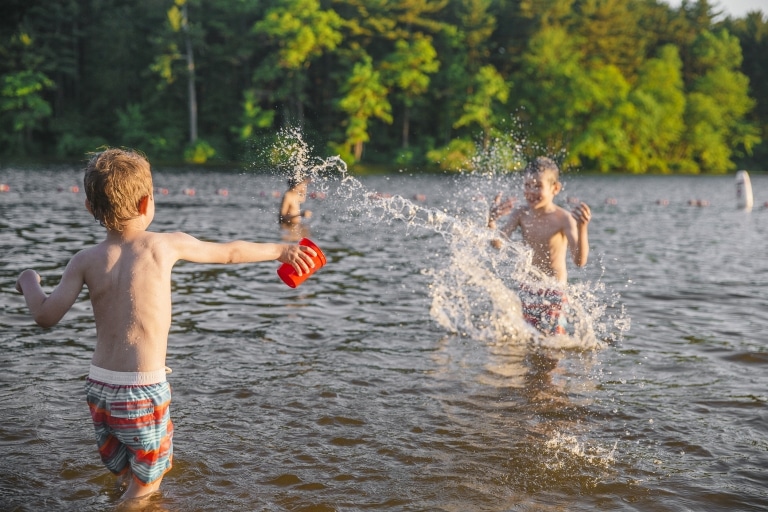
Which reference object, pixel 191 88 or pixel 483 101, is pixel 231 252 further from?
pixel 191 88

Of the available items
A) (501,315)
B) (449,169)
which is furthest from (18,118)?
(501,315)

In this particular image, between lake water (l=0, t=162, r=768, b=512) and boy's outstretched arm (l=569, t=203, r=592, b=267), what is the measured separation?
1.94 ft

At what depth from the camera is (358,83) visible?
55938mm

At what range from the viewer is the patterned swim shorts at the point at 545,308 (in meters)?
7.28

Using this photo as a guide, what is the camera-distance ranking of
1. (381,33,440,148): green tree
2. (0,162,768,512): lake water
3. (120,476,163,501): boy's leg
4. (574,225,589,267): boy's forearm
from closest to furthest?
(120,476,163,501): boy's leg
(0,162,768,512): lake water
(574,225,589,267): boy's forearm
(381,33,440,148): green tree

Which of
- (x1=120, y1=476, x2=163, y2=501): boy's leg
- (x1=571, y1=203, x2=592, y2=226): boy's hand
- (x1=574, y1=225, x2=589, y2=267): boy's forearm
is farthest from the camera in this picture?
(x1=574, y1=225, x2=589, y2=267): boy's forearm

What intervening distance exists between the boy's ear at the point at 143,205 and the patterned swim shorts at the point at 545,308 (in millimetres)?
4569

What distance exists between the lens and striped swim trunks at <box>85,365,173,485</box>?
3.54 meters

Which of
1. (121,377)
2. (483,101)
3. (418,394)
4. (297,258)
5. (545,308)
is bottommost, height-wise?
(418,394)

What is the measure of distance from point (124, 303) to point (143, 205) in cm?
47

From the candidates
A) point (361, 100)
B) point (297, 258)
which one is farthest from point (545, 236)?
point (361, 100)

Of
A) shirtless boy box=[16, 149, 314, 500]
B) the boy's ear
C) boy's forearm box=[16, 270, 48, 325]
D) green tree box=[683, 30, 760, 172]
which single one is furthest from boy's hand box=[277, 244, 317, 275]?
green tree box=[683, 30, 760, 172]

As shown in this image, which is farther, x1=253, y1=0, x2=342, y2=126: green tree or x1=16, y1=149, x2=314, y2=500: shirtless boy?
x1=253, y1=0, x2=342, y2=126: green tree

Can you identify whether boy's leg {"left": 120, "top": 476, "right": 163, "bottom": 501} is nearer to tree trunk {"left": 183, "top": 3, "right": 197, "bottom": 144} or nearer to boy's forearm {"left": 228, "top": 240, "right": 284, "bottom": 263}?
boy's forearm {"left": 228, "top": 240, "right": 284, "bottom": 263}
